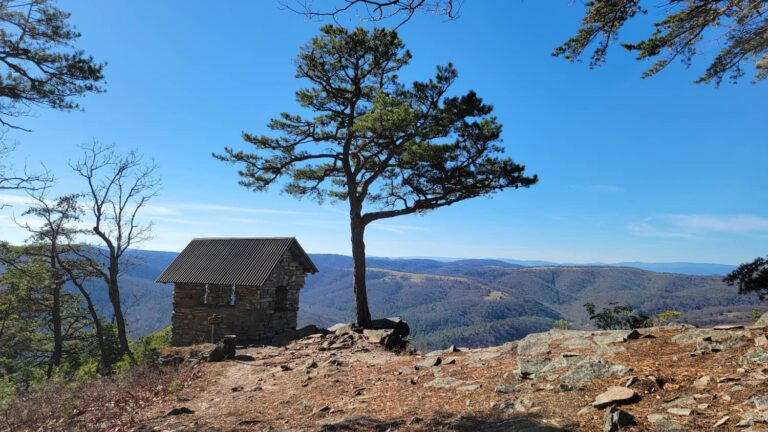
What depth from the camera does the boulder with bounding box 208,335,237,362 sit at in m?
13.7

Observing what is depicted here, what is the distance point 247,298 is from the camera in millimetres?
20656

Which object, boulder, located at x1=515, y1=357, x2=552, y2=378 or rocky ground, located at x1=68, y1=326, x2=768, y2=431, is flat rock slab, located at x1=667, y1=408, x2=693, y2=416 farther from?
boulder, located at x1=515, y1=357, x2=552, y2=378

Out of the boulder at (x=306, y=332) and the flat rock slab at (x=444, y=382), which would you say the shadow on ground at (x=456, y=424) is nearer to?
the flat rock slab at (x=444, y=382)

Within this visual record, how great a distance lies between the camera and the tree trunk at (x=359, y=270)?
17453 mm

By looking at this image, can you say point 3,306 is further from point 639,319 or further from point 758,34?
point 758,34

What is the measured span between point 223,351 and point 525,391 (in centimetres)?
1125

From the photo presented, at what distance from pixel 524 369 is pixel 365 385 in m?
3.36

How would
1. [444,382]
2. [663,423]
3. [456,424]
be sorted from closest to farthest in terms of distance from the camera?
[663,423] < [456,424] < [444,382]

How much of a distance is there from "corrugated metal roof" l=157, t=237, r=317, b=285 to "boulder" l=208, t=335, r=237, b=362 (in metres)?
6.26

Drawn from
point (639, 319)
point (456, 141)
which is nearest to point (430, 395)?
point (639, 319)

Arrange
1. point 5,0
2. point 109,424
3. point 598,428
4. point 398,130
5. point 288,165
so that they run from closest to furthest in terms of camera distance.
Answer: point 598,428 → point 109,424 → point 5,0 → point 398,130 → point 288,165

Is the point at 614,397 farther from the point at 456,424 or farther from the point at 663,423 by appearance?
the point at 456,424

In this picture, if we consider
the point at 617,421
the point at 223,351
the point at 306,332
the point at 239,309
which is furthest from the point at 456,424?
the point at 239,309

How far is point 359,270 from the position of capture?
59.1ft
